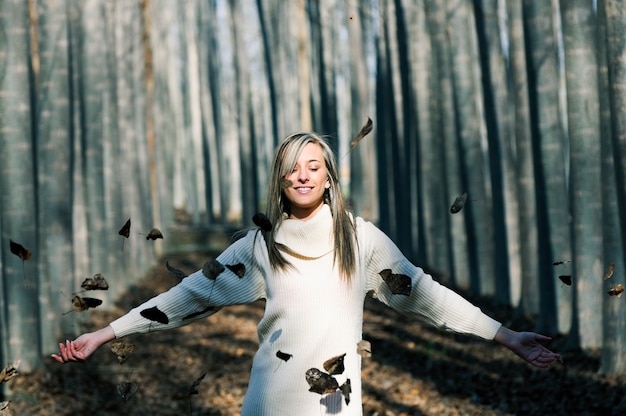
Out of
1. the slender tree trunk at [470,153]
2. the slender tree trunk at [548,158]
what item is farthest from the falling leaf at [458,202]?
the slender tree trunk at [470,153]

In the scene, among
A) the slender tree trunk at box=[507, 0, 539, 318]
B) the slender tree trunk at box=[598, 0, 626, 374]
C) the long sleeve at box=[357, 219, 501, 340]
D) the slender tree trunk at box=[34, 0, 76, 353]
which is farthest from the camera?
the slender tree trunk at box=[507, 0, 539, 318]

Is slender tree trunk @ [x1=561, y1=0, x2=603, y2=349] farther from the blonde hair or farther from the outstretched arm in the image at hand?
the blonde hair

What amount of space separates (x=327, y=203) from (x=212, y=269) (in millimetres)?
471

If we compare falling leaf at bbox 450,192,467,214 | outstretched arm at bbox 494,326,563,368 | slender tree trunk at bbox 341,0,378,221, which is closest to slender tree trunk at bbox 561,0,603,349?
falling leaf at bbox 450,192,467,214

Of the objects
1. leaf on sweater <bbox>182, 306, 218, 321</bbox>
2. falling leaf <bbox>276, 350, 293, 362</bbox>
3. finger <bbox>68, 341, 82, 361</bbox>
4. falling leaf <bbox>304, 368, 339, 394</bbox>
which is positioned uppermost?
leaf on sweater <bbox>182, 306, 218, 321</bbox>

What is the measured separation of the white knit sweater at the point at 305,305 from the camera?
2998mm

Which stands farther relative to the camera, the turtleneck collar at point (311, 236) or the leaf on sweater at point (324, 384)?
the turtleneck collar at point (311, 236)

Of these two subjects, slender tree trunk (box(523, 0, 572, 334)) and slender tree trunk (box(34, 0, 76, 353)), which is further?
slender tree trunk (box(34, 0, 76, 353))

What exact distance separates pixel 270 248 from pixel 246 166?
1997 cm

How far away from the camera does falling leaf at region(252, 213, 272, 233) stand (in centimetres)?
303

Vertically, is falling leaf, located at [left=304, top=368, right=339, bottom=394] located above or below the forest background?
below

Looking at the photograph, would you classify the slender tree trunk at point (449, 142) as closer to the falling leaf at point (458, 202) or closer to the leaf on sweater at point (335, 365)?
the falling leaf at point (458, 202)

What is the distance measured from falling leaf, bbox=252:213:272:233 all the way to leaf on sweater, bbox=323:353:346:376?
0.51m

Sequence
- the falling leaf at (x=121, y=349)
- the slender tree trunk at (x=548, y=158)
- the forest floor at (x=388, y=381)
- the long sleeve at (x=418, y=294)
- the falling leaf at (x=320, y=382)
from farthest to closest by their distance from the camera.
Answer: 1. the slender tree trunk at (x=548, y=158)
2. the forest floor at (x=388, y=381)
3. the falling leaf at (x=121, y=349)
4. the long sleeve at (x=418, y=294)
5. the falling leaf at (x=320, y=382)
